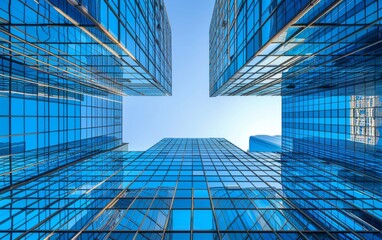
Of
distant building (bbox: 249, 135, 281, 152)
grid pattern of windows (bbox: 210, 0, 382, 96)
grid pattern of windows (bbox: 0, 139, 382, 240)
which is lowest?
distant building (bbox: 249, 135, 281, 152)

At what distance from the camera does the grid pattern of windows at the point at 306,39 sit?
39.7 feet

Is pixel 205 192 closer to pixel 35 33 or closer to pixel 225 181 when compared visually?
pixel 225 181

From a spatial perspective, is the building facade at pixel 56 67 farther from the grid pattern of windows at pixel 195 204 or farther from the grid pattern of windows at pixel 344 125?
the grid pattern of windows at pixel 344 125

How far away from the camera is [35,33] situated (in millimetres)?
14516

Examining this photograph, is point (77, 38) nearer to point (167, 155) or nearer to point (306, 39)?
point (306, 39)

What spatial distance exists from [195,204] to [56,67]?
63.5 feet

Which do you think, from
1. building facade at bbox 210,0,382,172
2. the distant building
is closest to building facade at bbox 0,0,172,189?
building facade at bbox 210,0,382,172

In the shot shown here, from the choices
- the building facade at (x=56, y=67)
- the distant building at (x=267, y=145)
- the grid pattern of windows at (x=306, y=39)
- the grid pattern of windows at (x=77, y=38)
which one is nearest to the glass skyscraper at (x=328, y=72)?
the grid pattern of windows at (x=306, y=39)

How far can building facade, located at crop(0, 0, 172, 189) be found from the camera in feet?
44.6

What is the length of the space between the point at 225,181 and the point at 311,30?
14565 millimetres

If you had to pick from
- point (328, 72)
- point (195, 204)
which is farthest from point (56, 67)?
point (328, 72)

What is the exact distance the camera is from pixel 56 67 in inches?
788

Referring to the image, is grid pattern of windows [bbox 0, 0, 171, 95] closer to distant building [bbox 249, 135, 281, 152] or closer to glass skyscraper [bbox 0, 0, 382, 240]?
glass skyscraper [bbox 0, 0, 382, 240]

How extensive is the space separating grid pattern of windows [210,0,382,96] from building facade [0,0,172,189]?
36.3ft
